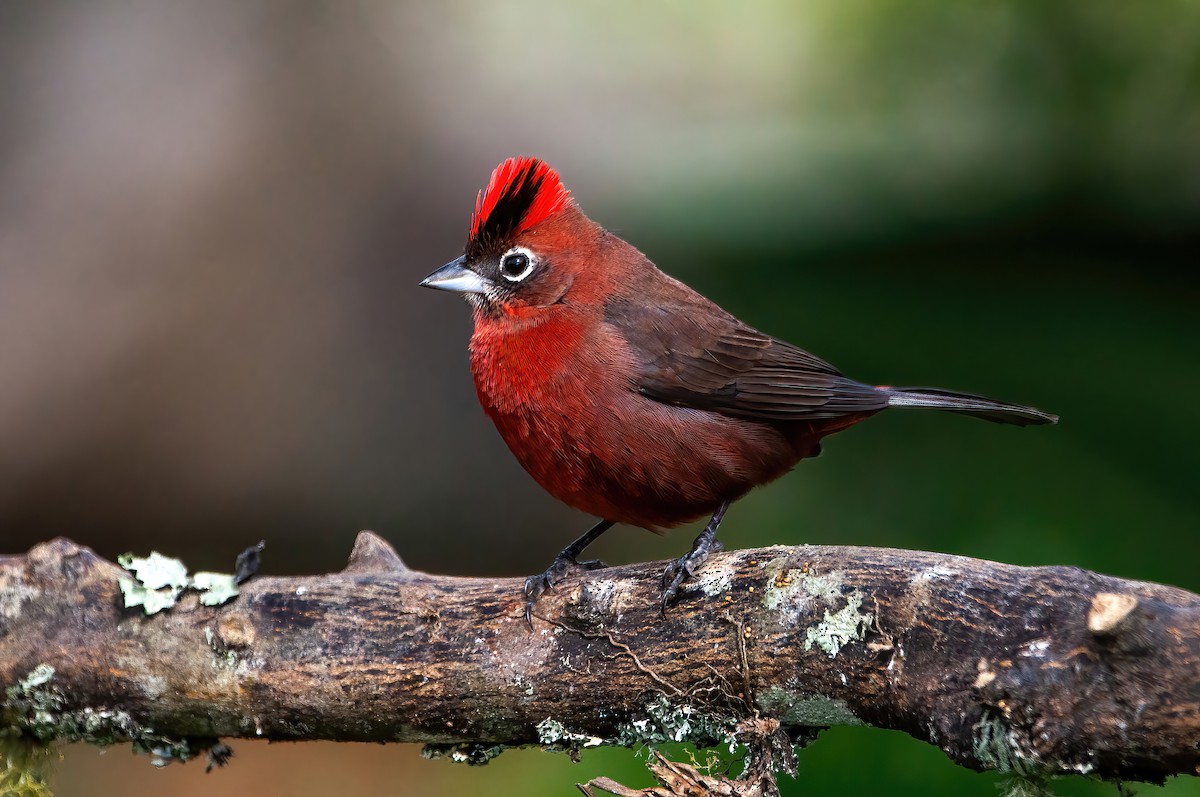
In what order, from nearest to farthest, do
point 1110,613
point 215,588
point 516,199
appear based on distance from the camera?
point 1110,613 < point 215,588 < point 516,199

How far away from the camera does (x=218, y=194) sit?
6.85m

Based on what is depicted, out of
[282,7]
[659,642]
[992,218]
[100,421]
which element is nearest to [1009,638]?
[659,642]

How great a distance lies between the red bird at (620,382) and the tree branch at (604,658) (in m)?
0.28

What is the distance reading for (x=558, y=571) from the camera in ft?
12.5

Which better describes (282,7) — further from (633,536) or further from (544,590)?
(544,590)

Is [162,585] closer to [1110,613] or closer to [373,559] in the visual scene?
[373,559]

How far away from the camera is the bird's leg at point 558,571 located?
3.38 m

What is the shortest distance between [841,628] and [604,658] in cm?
69

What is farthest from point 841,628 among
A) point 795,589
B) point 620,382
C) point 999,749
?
point 620,382

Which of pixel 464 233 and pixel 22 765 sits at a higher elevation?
pixel 464 233

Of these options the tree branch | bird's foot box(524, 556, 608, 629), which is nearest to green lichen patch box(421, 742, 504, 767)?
the tree branch

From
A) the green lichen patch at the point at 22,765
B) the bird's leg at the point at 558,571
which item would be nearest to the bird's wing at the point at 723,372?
the bird's leg at the point at 558,571

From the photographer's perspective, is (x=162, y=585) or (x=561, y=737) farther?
(x=162, y=585)

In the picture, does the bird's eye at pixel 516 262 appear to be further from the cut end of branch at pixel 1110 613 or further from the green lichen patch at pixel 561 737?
the cut end of branch at pixel 1110 613
